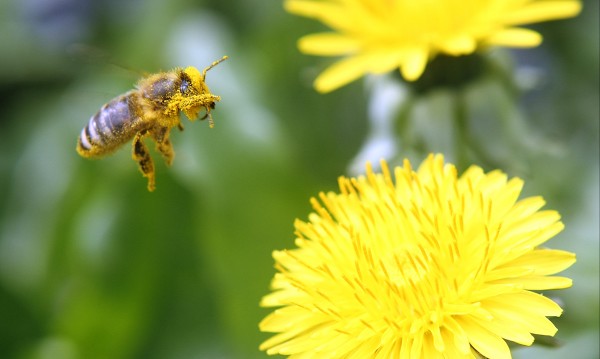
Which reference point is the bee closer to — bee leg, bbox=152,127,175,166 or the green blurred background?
bee leg, bbox=152,127,175,166

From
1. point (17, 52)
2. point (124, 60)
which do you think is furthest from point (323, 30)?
point (17, 52)

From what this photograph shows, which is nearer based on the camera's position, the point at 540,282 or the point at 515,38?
the point at 540,282

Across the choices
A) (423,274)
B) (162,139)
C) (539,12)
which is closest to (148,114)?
(162,139)

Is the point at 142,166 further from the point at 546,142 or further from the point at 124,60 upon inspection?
the point at 124,60

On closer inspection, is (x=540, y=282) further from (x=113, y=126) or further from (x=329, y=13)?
(x=329, y=13)

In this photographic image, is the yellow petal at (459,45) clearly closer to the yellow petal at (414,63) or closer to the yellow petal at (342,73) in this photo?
the yellow petal at (414,63)

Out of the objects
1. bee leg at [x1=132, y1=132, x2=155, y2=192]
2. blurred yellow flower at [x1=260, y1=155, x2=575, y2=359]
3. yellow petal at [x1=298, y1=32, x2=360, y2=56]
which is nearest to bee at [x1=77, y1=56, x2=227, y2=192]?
bee leg at [x1=132, y1=132, x2=155, y2=192]

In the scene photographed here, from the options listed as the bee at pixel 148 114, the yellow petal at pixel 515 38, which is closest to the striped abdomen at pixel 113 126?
the bee at pixel 148 114
